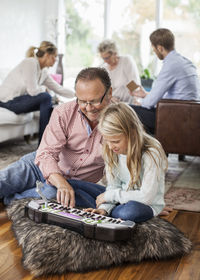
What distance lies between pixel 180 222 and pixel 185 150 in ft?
4.11

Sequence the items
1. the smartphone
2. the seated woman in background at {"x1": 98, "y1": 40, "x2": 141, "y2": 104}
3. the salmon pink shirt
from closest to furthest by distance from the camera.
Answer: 1. the salmon pink shirt
2. the smartphone
3. the seated woman in background at {"x1": 98, "y1": 40, "x2": 141, "y2": 104}

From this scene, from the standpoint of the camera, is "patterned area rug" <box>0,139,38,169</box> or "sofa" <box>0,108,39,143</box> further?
"sofa" <box>0,108,39,143</box>

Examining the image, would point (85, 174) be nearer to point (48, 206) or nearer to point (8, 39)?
point (48, 206)

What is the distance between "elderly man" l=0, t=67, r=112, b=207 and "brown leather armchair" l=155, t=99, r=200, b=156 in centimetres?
129

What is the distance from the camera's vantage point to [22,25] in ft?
21.4

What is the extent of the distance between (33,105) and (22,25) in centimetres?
228

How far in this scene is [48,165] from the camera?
2324 millimetres

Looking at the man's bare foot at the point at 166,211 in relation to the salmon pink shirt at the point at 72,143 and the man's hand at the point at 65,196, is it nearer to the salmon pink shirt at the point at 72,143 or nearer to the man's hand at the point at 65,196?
the salmon pink shirt at the point at 72,143

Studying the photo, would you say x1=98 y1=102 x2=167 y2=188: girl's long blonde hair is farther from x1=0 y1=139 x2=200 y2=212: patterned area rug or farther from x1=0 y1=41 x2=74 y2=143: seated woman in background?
x1=0 y1=41 x2=74 y2=143: seated woman in background

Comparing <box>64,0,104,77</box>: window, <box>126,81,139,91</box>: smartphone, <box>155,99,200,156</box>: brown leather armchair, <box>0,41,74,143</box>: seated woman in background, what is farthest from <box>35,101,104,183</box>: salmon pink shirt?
<box>64,0,104,77</box>: window

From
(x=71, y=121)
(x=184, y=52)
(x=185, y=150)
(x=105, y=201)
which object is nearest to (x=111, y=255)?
(x=105, y=201)

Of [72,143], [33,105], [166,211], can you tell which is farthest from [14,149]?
[166,211]

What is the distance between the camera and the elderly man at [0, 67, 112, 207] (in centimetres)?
223

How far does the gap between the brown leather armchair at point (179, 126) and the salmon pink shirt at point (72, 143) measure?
133 cm
